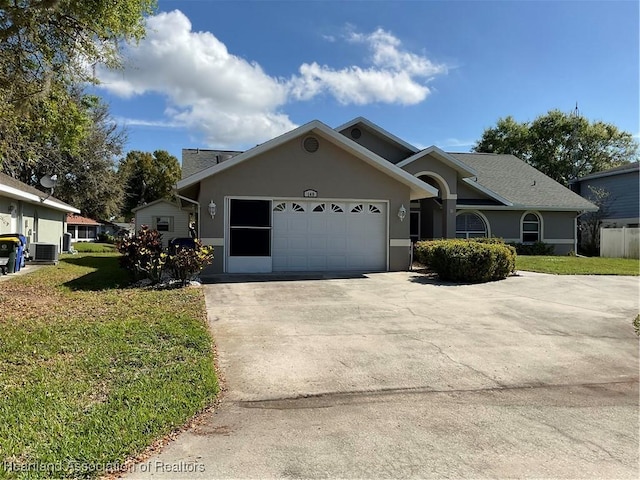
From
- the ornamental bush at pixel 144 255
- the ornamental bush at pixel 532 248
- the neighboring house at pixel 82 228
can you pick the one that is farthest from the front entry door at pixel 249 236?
the neighboring house at pixel 82 228

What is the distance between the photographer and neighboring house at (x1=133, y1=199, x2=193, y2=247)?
3009cm

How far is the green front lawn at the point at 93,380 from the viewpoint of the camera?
3209 millimetres

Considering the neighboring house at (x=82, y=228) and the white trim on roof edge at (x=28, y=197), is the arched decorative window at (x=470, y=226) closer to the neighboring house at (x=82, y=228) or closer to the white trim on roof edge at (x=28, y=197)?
the white trim on roof edge at (x=28, y=197)

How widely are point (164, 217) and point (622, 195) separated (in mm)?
29189

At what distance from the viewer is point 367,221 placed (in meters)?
14.6

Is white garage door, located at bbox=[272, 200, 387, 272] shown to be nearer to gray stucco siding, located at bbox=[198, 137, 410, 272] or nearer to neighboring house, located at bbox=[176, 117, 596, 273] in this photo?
neighboring house, located at bbox=[176, 117, 596, 273]

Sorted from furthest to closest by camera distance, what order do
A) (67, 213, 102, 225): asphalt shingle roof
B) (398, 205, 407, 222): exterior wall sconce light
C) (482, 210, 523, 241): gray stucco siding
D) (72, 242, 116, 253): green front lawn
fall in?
(67, 213, 102, 225): asphalt shingle roof, (72, 242, 116, 253): green front lawn, (482, 210, 523, 241): gray stucco siding, (398, 205, 407, 222): exterior wall sconce light

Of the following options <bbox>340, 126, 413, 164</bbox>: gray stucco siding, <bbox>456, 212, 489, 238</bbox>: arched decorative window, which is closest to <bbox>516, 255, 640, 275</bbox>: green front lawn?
<bbox>456, 212, 489, 238</bbox>: arched decorative window

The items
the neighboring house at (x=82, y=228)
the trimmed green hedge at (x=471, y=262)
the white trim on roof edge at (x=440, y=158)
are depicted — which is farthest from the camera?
the neighboring house at (x=82, y=228)

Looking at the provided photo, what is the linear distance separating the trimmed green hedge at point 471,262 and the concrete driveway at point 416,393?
3120 mm

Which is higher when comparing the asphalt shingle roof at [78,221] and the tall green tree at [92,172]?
the tall green tree at [92,172]

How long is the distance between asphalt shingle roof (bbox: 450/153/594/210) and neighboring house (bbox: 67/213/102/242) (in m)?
40.0

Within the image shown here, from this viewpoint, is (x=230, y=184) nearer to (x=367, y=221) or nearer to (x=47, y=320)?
(x=367, y=221)

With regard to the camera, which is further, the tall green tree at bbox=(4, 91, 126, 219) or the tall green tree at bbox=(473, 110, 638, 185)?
the tall green tree at bbox=(473, 110, 638, 185)
